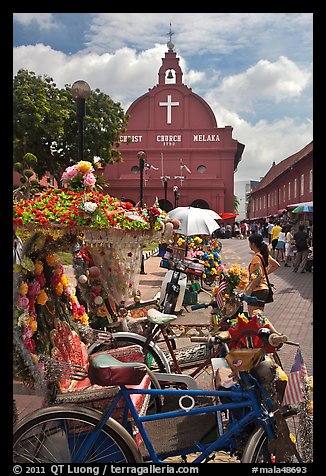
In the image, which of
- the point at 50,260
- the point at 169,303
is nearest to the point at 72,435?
the point at 50,260

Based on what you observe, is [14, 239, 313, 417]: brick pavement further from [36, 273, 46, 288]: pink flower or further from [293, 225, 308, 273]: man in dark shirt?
[36, 273, 46, 288]: pink flower

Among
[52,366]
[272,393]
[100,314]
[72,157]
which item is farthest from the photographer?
[72,157]

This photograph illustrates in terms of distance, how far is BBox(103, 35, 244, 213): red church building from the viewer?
3947 cm

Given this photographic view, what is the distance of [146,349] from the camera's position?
427cm

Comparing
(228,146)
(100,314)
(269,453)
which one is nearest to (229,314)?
(100,314)

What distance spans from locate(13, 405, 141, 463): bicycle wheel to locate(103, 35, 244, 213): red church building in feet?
121

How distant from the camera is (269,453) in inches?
108

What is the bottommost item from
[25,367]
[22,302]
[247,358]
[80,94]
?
[25,367]

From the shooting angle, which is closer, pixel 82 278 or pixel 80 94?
pixel 82 278

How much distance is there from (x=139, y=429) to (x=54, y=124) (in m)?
23.8

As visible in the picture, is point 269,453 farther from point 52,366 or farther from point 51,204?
point 51,204

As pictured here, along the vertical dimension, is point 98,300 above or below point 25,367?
above

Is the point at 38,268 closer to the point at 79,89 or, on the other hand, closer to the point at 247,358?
the point at 247,358
